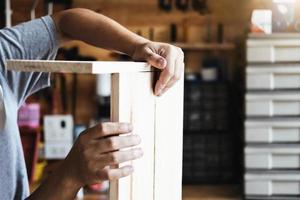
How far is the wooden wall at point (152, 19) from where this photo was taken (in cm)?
330

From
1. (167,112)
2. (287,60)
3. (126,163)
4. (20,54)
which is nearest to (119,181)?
(126,163)

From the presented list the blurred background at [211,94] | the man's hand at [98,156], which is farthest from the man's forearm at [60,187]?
the blurred background at [211,94]

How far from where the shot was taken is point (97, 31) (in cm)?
102

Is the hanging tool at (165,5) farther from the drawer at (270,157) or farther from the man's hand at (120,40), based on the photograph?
the man's hand at (120,40)

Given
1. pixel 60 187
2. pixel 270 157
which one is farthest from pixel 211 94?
pixel 60 187

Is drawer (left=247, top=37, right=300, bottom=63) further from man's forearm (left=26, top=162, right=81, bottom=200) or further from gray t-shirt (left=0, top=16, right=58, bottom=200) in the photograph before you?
man's forearm (left=26, top=162, right=81, bottom=200)

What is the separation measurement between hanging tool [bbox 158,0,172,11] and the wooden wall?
3 cm

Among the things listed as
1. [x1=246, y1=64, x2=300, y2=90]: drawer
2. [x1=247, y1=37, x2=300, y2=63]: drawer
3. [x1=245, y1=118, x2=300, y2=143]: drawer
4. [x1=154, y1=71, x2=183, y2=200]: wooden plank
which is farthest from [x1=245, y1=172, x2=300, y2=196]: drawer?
[x1=154, y1=71, x2=183, y2=200]: wooden plank

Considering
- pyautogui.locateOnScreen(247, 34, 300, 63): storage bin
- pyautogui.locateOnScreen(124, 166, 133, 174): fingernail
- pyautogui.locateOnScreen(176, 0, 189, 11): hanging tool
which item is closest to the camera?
pyautogui.locateOnScreen(124, 166, 133, 174): fingernail

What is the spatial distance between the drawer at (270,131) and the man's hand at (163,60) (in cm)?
194

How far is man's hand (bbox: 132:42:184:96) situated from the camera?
86cm

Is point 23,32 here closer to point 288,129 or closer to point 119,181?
point 119,181

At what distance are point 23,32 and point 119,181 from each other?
1.35 feet

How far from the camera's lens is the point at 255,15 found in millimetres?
2779
